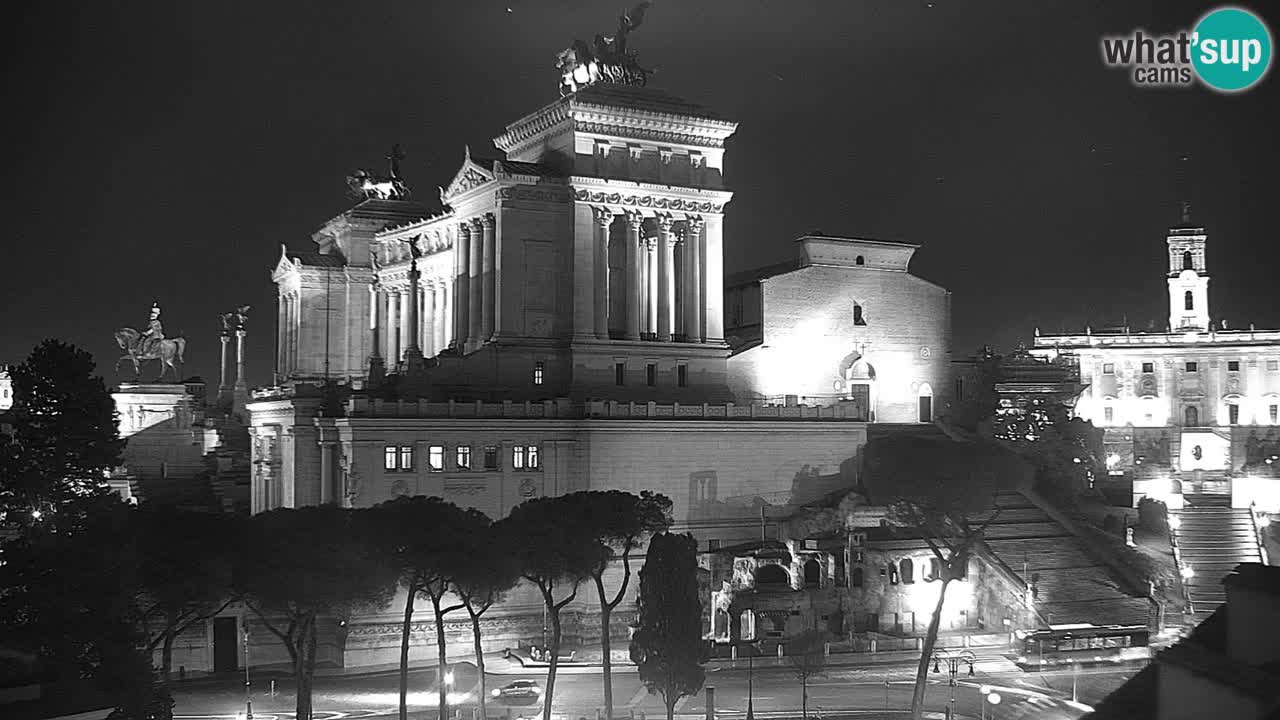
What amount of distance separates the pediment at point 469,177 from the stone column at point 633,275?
9.75 meters

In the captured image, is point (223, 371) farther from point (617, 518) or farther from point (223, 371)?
point (617, 518)

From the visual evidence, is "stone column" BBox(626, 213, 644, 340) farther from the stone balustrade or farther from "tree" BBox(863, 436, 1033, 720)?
"tree" BBox(863, 436, 1033, 720)

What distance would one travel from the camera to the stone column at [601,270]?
85.9 m

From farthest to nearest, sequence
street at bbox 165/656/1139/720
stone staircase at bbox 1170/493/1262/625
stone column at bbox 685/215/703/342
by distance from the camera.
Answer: stone column at bbox 685/215/703/342 → stone staircase at bbox 1170/493/1262/625 → street at bbox 165/656/1139/720

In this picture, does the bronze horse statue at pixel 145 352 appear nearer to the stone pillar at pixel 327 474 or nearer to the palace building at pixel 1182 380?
the stone pillar at pixel 327 474

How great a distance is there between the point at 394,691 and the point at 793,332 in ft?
138

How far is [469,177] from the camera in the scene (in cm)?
8800

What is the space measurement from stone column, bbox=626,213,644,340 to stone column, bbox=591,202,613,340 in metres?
1.60

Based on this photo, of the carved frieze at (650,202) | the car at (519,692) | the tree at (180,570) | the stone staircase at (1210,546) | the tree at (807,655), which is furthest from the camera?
the carved frieze at (650,202)

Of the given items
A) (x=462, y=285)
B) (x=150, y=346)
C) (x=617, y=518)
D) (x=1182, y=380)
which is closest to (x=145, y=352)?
(x=150, y=346)

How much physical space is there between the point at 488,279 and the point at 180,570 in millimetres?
38759

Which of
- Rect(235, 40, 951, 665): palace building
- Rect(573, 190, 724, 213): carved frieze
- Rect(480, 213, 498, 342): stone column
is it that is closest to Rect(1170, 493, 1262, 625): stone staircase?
Rect(235, 40, 951, 665): palace building

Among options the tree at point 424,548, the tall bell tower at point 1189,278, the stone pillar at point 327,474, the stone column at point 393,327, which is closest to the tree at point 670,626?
the tree at point 424,548

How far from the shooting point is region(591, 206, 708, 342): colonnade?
3396 inches
